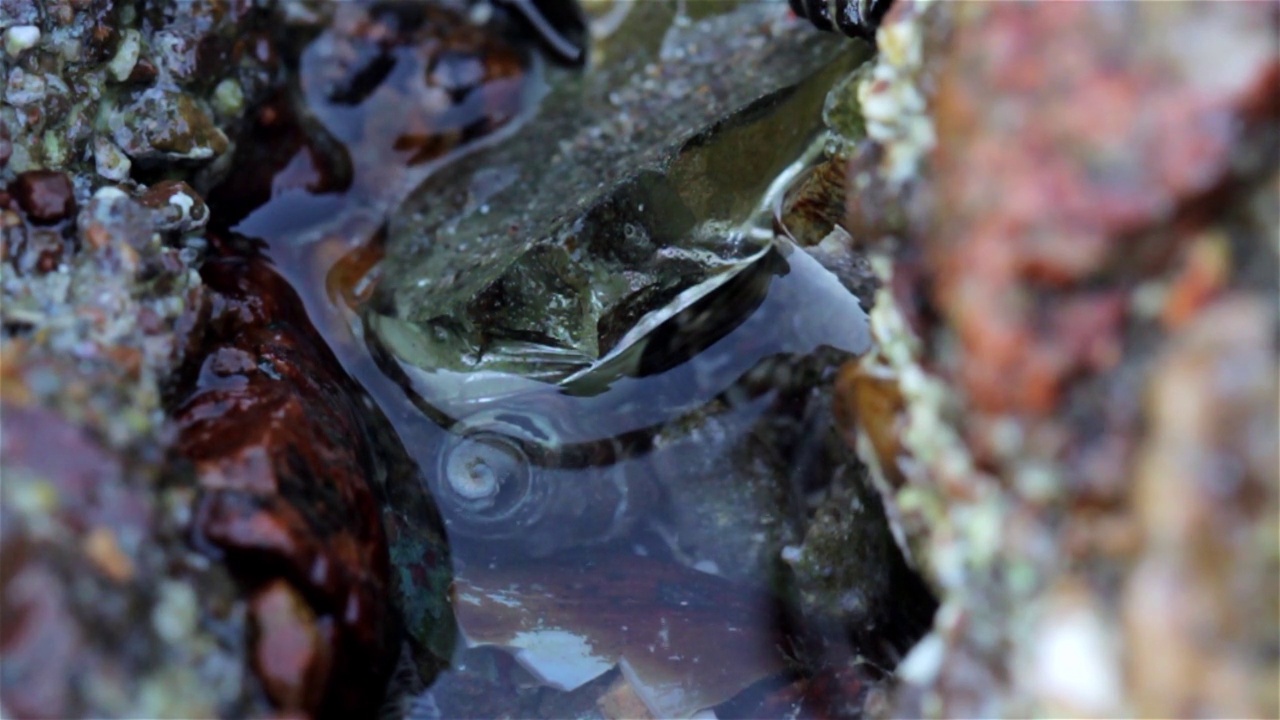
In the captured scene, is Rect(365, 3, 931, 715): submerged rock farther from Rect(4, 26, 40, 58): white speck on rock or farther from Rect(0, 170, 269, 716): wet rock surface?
Rect(4, 26, 40, 58): white speck on rock

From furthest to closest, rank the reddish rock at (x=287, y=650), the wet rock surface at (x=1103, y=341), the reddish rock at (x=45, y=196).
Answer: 1. the reddish rock at (x=45, y=196)
2. the reddish rock at (x=287, y=650)
3. the wet rock surface at (x=1103, y=341)

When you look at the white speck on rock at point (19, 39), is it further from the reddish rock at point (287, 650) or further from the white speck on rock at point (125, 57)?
the reddish rock at point (287, 650)

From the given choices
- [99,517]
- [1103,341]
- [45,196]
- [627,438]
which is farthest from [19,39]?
[1103,341]

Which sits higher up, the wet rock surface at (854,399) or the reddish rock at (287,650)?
the wet rock surface at (854,399)

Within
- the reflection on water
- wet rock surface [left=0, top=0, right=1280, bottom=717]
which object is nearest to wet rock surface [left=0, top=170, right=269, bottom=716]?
wet rock surface [left=0, top=0, right=1280, bottom=717]

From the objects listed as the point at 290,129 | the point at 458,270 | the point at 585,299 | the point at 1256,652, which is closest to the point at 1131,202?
the point at 1256,652

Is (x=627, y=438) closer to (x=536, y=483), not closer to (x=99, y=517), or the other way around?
(x=536, y=483)

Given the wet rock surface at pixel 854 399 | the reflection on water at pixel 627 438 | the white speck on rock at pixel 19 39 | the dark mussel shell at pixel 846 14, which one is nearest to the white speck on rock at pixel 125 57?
the wet rock surface at pixel 854 399

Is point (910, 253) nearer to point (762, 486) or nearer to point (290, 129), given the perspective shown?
point (762, 486)

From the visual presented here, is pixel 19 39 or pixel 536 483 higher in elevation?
pixel 19 39
